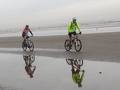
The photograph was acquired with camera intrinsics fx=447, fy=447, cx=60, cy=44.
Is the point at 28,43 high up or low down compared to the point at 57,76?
up

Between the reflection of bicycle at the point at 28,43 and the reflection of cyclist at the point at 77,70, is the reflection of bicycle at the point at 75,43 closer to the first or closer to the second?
the reflection of cyclist at the point at 77,70

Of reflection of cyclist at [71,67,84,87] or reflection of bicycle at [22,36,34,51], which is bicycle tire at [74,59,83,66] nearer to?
reflection of cyclist at [71,67,84,87]

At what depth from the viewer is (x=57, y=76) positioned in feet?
49.3

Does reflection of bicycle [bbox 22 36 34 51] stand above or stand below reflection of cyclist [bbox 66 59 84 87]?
above

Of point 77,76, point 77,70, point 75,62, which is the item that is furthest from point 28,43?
point 77,76

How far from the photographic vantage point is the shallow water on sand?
12.7 metres

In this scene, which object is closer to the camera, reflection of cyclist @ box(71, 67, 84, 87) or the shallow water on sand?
the shallow water on sand

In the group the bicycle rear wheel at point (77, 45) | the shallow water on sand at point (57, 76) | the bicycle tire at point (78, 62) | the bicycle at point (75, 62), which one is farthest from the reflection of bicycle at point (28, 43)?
the bicycle tire at point (78, 62)

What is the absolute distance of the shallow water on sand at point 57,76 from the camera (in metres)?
12.7

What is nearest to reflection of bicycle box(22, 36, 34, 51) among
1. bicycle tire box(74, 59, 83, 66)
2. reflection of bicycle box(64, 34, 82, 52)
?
reflection of bicycle box(64, 34, 82, 52)

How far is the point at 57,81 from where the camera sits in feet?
45.3

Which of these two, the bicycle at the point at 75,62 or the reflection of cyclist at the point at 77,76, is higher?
the bicycle at the point at 75,62

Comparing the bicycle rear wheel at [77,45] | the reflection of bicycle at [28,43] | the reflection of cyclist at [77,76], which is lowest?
the reflection of cyclist at [77,76]

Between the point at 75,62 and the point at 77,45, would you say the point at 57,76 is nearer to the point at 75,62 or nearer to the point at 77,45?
the point at 75,62
